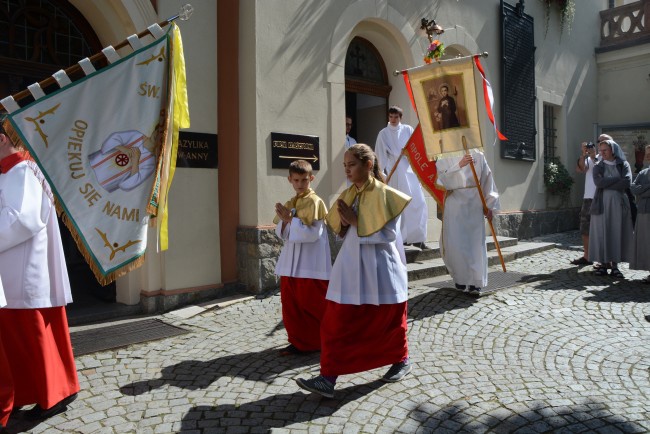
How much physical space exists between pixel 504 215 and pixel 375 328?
7631 millimetres

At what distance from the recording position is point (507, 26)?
34.9 ft

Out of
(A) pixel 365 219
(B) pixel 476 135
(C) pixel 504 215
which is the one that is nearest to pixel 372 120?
(C) pixel 504 215

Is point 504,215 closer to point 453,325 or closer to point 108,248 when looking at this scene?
point 453,325

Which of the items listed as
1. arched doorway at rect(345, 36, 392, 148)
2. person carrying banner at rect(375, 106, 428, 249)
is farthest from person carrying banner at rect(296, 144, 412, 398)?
arched doorway at rect(345, 36, 392, 148)

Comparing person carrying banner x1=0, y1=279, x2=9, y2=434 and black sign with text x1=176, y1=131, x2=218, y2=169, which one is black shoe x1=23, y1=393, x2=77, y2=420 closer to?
person carrying banner x1=0, y1=279, x2=9, y2=434

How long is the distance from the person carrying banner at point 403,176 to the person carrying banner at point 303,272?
3473mm

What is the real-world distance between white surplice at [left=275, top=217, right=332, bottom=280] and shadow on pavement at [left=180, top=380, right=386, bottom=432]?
1.09 m

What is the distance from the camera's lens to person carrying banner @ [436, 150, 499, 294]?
20.1ft

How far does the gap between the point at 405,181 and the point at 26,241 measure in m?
5.56

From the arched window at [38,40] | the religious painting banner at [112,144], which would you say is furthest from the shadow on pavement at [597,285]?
the arched window at [38,40]

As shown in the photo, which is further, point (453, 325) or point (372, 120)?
point (372, 120)

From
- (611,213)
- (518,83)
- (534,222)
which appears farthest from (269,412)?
(518,83)

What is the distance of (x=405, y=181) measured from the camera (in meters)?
7.83

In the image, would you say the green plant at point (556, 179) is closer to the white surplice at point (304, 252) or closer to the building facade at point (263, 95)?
the building facade at point (263, 95)
